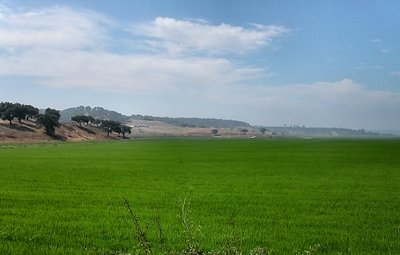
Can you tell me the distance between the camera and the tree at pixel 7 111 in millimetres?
135375

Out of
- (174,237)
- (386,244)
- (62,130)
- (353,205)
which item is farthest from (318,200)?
(62,130)

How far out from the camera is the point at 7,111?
136 metres

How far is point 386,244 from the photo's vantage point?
10883 millimetres

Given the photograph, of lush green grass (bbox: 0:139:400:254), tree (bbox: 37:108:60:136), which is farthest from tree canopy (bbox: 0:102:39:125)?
lush green grass (bbox: 0:139:400:254)

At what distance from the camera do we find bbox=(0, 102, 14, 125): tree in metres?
135

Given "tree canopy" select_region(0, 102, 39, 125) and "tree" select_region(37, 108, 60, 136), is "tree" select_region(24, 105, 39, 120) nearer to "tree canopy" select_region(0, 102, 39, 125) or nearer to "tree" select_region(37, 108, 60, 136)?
"tree canopy" select_region(0, 102, 39, 125)

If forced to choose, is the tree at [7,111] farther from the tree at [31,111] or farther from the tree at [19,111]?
the tree at [31,111]

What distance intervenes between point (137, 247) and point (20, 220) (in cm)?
543

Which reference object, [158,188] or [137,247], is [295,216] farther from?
[158,188]

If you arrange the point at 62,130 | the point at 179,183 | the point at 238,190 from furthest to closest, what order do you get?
1. the point at 62,130
2. the point at 179,183
3. the point at 238,190

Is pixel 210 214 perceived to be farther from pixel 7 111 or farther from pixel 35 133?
pixel 7 111

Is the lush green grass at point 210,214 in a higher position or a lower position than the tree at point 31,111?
lower

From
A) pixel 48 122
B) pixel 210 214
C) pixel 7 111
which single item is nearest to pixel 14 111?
pixel 7 111

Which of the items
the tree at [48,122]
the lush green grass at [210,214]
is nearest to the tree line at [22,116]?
the tree at [48,122]
